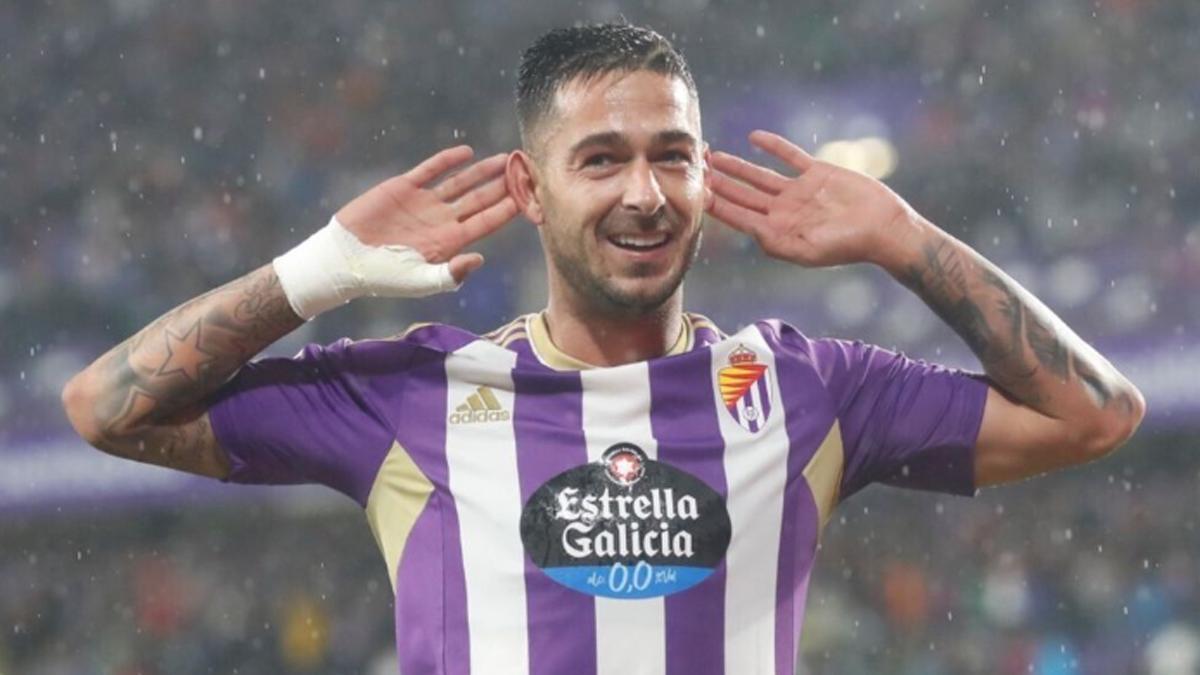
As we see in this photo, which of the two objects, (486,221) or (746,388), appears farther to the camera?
(746,388)

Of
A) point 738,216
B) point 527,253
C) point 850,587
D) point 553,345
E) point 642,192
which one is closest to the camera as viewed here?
point 642,192

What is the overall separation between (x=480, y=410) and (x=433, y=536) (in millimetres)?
187

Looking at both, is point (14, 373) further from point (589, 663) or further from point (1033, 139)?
point (589, 663)

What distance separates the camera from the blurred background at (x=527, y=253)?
6.21m

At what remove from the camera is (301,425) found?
250 centimetres

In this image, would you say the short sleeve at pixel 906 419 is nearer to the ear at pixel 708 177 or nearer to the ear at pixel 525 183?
the ear at pixel 708 177

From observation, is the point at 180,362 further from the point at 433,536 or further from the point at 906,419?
the point at 906,419

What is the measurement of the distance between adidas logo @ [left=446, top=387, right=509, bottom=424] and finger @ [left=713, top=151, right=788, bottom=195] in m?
0.45

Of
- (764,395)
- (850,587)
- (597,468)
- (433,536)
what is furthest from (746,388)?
(850,587)

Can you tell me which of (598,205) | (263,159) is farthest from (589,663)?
(263,159)

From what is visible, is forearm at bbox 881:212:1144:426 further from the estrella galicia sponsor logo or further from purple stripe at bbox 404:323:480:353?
purple stripe at bbox 404:323:480:353

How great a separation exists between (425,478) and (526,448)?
0.48 ft

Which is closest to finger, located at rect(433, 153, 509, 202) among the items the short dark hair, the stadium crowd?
the short dark hair

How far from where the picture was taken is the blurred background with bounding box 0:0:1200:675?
244 inches
